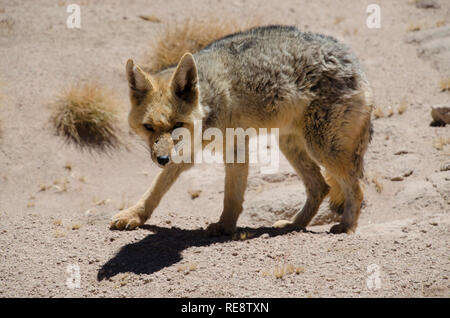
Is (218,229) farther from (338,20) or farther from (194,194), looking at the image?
(338,20)

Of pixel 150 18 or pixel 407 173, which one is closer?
pixel 407 173

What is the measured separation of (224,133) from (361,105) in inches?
72.5

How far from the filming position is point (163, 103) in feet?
18.3

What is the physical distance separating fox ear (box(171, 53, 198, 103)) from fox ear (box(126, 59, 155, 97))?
275mm

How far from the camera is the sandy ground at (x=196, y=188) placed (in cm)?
496

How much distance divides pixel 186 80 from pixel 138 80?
20.9 inches

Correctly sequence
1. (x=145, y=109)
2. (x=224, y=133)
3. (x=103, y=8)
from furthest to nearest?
1. (x=103, y=8)
2. (x=224, y=133)
3. (x=145, y=109)

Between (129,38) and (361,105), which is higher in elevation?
(129,38)

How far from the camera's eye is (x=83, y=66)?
38.9 feet

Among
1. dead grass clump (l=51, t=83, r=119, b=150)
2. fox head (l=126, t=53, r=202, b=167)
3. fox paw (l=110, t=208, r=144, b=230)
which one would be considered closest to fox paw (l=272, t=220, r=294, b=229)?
fox paw (l=110, t=208, r=144, b=230)

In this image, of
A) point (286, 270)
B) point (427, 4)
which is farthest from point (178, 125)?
point (427, 4)

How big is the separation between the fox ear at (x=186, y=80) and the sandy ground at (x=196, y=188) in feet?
5.62

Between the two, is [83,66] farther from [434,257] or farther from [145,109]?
[434,257]

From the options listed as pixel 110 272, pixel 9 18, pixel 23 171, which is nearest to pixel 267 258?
pixel 110 272
